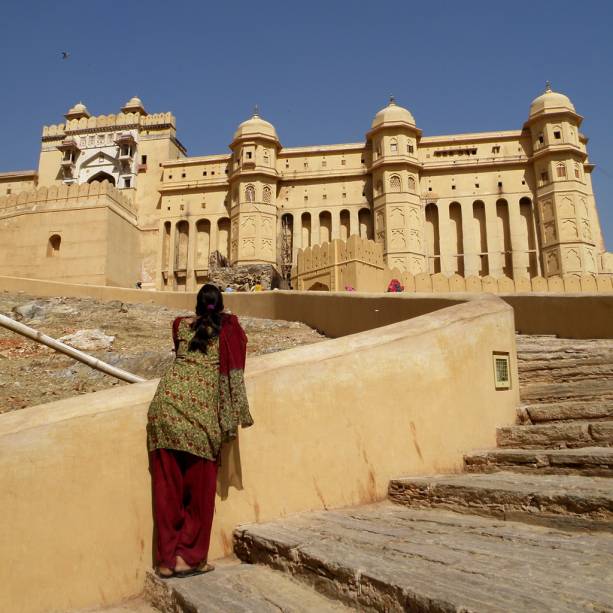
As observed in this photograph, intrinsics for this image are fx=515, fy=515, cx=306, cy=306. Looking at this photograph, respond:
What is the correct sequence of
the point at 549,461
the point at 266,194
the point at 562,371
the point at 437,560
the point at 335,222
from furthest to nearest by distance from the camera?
the point at 335,222 → the point at 266,194 → the point at 562,371 → the point at 549,461 → the point at 437,560

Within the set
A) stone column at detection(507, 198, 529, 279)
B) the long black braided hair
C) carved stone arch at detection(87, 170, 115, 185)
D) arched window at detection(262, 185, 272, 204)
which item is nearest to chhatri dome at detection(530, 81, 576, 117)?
stone column at detection(507, 198, 529, 279)

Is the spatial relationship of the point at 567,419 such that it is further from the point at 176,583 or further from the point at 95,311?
the point at 95,311

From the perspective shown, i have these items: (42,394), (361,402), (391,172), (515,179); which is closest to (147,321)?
(42,394)

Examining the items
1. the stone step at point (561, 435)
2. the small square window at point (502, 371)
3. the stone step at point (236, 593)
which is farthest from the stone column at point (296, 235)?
the stone step at point (236, 593)

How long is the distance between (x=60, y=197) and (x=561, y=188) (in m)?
26.3

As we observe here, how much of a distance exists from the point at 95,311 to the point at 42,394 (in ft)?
24.0

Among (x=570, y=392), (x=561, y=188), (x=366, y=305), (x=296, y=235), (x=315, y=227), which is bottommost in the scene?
(x=570, y=392)

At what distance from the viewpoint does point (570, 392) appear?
12.7 ft

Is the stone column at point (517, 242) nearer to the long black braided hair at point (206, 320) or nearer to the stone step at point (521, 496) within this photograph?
the stone step at point (521, 496)

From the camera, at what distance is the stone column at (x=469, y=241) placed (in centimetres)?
2781

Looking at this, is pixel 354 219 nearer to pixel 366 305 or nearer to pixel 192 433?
pixel 366 305

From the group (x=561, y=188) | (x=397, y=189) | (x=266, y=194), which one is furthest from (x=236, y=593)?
(x=561, y=188)

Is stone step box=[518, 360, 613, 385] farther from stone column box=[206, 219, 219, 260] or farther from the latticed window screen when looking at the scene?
stone column box=[206, 219, 219, 260]

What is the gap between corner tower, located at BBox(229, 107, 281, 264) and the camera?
92.3 ft
